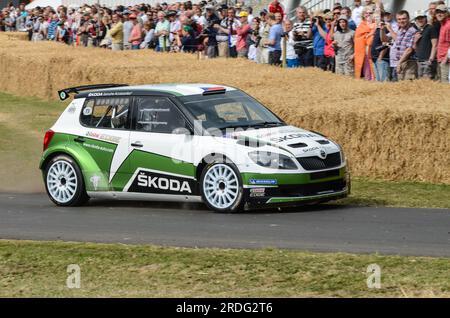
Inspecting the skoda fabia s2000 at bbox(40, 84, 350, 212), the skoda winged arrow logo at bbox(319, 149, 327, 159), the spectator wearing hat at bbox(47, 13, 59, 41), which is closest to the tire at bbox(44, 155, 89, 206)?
the skoda fabia s2000 at bbox(40, 84, 350, 212)

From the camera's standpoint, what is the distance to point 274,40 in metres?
22.7

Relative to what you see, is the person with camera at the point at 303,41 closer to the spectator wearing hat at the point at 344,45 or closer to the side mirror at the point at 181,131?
the spectator wearing hat at the point at 344,45

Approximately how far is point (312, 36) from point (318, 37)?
0.35 metres

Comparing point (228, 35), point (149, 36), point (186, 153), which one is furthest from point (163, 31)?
point (186, 153)

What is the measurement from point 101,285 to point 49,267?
97 centimetres

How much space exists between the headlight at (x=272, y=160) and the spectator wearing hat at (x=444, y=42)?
23.6ft

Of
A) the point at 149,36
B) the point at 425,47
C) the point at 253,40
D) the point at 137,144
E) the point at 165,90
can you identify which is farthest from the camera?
the point at 149,36

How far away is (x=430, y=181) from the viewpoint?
47.5 ft

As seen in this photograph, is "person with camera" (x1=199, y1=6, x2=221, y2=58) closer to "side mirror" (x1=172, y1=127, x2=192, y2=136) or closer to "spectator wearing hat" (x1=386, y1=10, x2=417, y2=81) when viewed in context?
"spectator wearing hat" (x1=386, y1=10, x2=417, y2=81)

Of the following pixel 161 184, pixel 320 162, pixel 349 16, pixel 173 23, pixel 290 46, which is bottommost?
pixel 161 184

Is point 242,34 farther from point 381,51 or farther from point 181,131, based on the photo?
point 181,131

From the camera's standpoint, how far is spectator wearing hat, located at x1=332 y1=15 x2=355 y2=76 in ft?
68.0
